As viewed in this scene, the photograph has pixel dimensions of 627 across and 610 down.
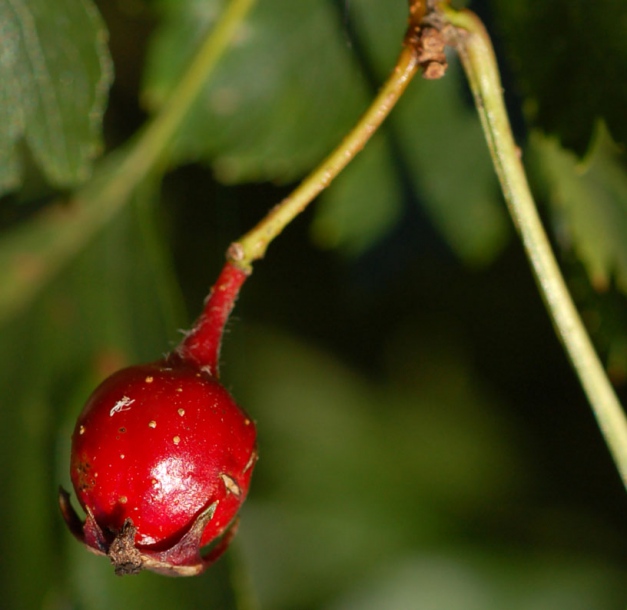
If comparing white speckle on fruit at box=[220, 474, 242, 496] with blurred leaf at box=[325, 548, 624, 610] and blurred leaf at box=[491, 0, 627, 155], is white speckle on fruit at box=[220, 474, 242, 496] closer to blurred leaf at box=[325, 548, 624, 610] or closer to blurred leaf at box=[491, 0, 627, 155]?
blurred leaf at box=[491, 0, 627, 155]

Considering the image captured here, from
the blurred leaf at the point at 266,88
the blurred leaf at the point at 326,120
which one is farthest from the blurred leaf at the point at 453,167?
the blurred leaf at the point at 266,88

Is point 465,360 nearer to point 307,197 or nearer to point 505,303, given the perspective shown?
point 505,303

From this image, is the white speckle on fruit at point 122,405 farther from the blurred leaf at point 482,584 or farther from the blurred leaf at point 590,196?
the blurred leaf at point 482,584

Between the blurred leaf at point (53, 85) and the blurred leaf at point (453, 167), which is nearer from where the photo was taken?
the blurred leaf at point (53, 85)

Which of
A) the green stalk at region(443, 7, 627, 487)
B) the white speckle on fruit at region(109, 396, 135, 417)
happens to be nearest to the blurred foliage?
the green stalk at region(443, 7, 627, 487)

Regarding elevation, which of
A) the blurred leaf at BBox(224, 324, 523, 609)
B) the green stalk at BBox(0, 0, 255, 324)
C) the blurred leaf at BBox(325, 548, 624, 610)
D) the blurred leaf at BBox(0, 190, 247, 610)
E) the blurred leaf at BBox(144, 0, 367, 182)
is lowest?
the blurred leaf at BBox(325, 548, 624, 610)

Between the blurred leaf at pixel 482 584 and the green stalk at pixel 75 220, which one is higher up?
the green stalk at pixel 75 220

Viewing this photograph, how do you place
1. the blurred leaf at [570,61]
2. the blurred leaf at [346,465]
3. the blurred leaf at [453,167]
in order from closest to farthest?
the blurred leaf at [570,61]
the blurred leaf at [453,167]
the blurred leaf at [346,465]
